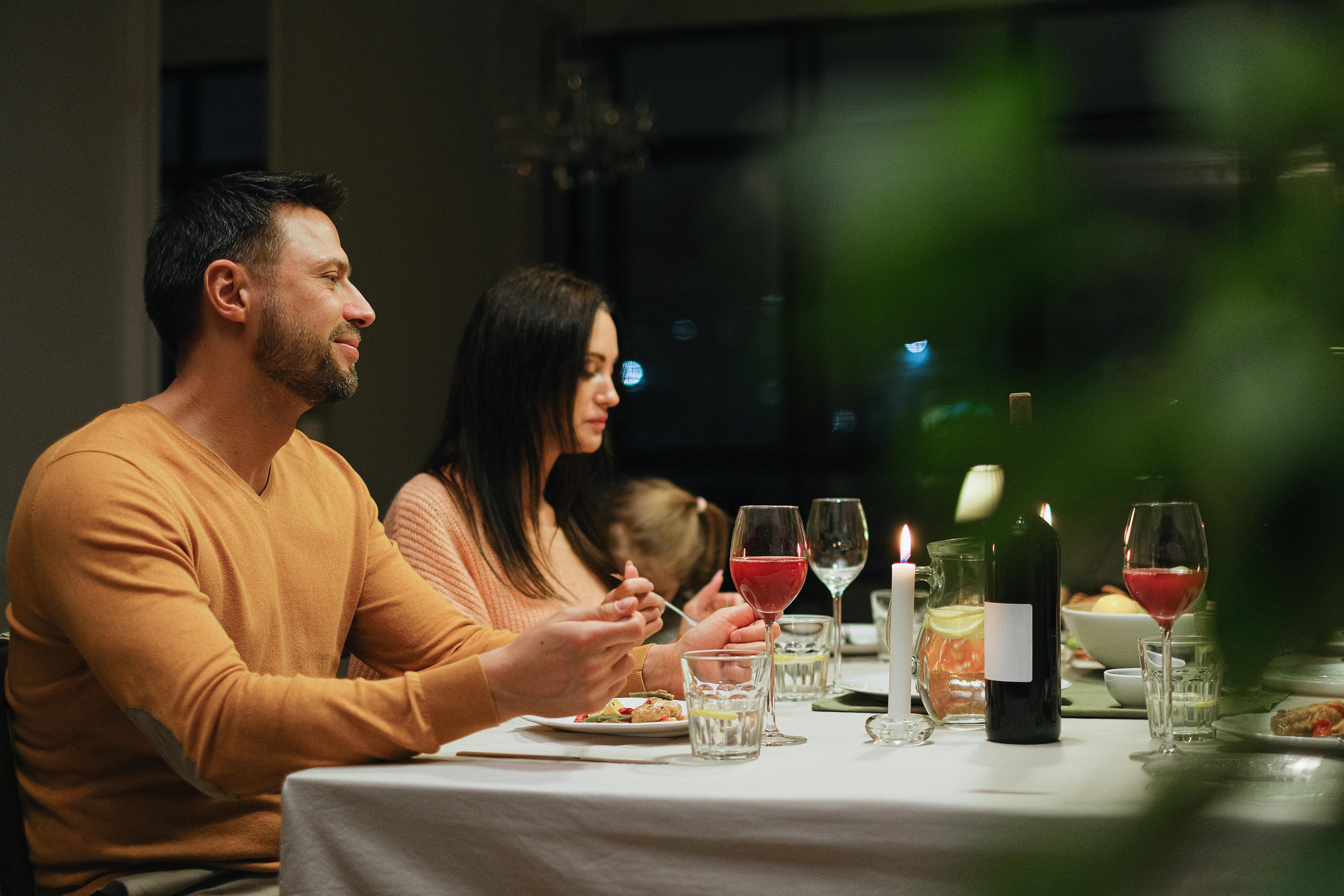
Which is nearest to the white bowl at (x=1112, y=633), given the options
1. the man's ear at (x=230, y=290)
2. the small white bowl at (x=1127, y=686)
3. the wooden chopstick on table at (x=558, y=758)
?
the small white bowl at (x=1127, y=686)

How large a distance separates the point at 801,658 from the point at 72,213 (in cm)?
219

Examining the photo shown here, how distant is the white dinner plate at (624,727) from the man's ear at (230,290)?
59 centimetres

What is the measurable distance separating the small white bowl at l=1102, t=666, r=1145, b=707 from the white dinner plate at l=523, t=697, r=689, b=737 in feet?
1.61

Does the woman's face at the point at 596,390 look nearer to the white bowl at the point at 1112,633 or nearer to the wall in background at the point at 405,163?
the white bowl at the point at 1112,633

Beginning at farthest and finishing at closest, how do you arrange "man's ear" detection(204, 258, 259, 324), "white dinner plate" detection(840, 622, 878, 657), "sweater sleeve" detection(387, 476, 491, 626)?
"white dinner plate" detection(840, 622, 878, 657), "sweater sleeve" detection(387, 476, 491, 626), "man's ear" detection(204, 258, 259, 324)

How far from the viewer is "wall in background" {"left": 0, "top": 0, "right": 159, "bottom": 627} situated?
251 cm

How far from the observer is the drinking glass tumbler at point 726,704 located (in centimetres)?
103

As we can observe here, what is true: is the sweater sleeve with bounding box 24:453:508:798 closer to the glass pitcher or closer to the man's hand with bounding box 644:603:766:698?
the man's hand with bounding box 644:603:766:698

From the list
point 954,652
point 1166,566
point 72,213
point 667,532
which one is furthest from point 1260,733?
point 72,213

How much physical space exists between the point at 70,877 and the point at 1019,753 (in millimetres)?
937

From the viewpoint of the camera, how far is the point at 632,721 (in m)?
1.17

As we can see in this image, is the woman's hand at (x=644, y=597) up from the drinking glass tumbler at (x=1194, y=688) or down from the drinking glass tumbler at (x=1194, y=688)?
down

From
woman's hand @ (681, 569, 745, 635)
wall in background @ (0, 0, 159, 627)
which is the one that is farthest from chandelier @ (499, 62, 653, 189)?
woman's hand @ (681, 569, 745, 635)

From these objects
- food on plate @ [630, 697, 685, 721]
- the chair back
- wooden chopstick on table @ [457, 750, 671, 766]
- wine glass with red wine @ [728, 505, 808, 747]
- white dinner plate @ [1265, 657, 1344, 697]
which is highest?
white dinner plate @ [1265, 657, 1344, 697]
